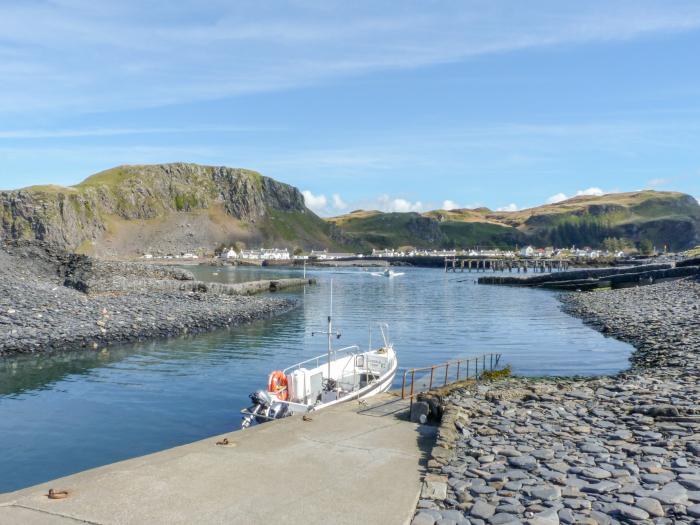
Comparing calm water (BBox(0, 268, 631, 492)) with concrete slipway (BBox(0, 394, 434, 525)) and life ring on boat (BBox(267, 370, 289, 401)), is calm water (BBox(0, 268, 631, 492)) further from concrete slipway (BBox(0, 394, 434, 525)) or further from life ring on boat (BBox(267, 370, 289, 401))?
concrete slipway (BBox(0, 394, 434, 525))

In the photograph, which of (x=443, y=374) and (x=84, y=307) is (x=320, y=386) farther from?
(x=84, y=307)

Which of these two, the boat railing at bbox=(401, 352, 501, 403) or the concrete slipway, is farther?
the boat railing at bbox=(401, 352, 501, 403)

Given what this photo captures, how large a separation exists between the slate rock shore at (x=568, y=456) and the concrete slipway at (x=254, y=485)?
31.4 inches

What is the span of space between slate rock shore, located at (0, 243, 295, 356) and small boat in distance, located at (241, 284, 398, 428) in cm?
2029

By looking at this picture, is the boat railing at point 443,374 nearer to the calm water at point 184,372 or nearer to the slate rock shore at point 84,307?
the calm water at point 184,372

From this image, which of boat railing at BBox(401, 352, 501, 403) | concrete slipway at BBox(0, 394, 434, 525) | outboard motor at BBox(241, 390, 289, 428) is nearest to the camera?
concrete slipway at BBox(0, 394, 434, 525)

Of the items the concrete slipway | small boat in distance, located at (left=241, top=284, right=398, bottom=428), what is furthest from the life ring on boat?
the concrete slipway

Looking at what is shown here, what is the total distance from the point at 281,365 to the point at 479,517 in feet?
84.0

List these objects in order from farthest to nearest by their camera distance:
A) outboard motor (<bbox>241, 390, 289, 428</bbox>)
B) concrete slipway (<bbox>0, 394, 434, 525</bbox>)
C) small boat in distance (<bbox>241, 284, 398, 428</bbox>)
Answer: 1. small boat in distance (<bbox>241, 284, 398, 428</bbox>)
2. outboard motor (<bbox>241, 390, 289, 428</bbox>)
3. concrete slipway (<bbox>0, 394, 434, 525</bbox>)

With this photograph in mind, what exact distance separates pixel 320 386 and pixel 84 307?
3006 centimetres

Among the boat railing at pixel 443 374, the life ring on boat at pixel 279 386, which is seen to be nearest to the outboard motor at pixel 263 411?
the life ring on boat at pixel 279 386

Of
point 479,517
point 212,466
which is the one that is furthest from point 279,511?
point 479,517

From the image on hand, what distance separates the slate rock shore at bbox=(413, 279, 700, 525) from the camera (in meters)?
9.41

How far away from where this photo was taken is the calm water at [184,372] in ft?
64.8
